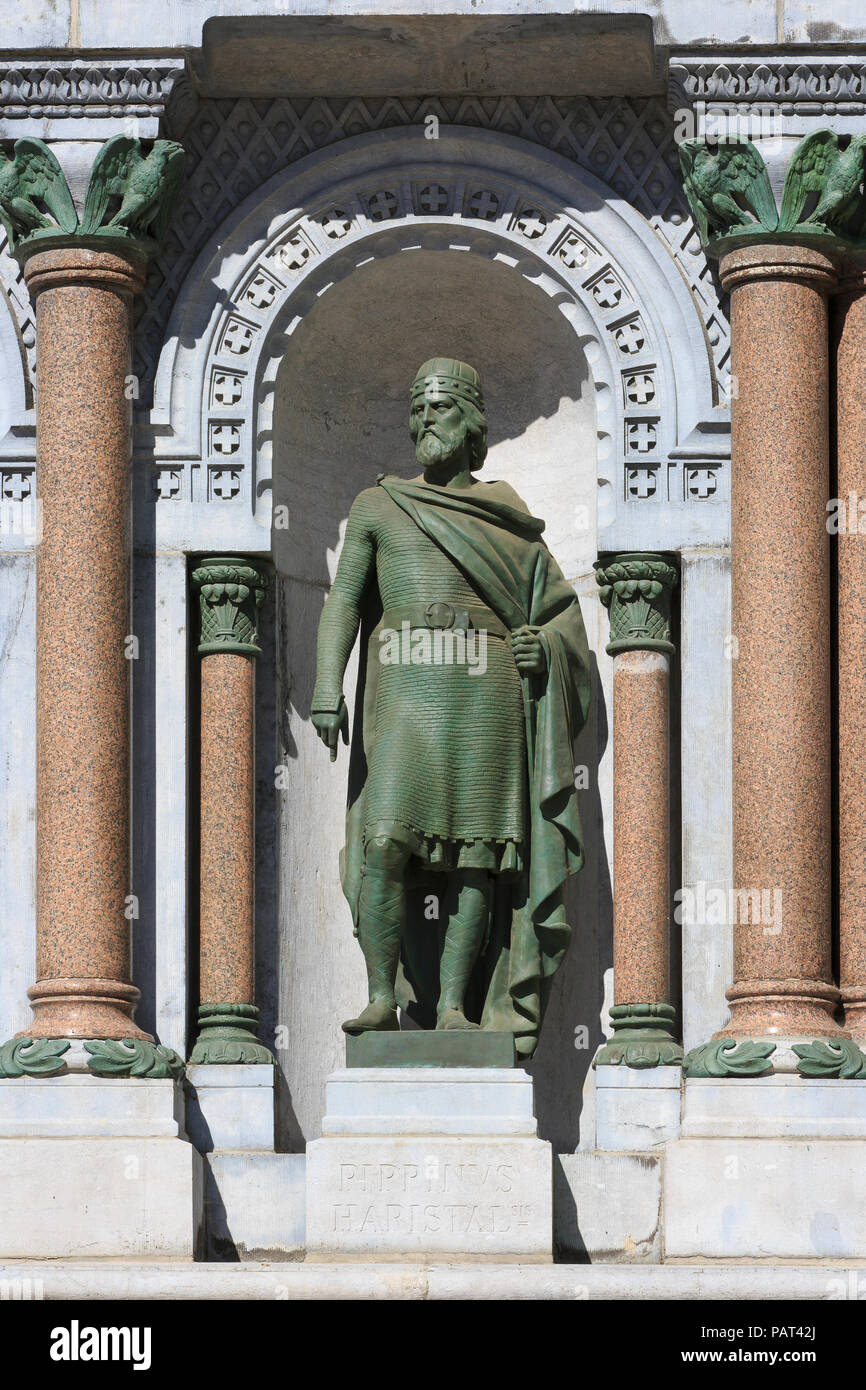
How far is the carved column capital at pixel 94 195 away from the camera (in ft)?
66.3

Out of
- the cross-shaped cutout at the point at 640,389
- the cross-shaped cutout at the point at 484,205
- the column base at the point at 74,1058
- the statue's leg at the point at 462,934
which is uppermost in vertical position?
the cross-shaped cutout at the point at 484,205

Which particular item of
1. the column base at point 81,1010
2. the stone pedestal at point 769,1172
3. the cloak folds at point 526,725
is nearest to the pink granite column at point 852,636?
the stone pedestal at point 769,1172

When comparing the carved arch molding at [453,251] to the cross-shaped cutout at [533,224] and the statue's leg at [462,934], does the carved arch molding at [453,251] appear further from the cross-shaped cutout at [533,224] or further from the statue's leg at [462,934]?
the statue's leg at [462,934]

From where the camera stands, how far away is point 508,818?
64.8 feet

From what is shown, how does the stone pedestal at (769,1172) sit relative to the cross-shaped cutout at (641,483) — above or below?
below

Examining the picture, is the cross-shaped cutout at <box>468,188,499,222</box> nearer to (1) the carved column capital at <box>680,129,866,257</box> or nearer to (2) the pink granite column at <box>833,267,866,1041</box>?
(1) the carved column capital at <box>680,129,866,257</box>

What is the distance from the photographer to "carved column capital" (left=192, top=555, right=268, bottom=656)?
2052 cm

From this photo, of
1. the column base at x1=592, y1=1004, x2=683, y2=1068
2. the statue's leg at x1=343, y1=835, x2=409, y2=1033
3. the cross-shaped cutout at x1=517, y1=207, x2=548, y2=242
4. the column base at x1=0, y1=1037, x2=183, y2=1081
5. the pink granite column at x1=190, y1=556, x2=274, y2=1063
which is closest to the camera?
the column base at x1=0, y1=1037, x2=183, y2=1081

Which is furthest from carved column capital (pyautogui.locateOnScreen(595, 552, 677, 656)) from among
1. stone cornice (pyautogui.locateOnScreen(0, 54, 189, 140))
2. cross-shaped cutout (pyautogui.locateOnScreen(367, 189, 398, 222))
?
stone cornice (pyautogui.locateOnScreen(0, 54, 189, 140))

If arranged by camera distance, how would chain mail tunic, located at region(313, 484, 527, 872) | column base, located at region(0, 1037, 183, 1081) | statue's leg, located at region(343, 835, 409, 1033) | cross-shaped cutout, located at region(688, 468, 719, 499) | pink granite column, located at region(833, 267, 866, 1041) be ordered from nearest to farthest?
column base, located at region(0, 1037, 183, 1081) → statue's leg, located at region(343, 835, 409, 1033) → chain mail tunic, located at region(313, 484, 527, 872) → pink granite column, located at region(833, 267, 866, 1041) → cross-shaped cutout, located at region(688, 468, 719, 499)

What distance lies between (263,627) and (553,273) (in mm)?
2464

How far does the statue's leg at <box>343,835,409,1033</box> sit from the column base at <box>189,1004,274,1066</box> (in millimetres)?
760

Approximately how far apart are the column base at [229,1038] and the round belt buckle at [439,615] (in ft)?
7.41
